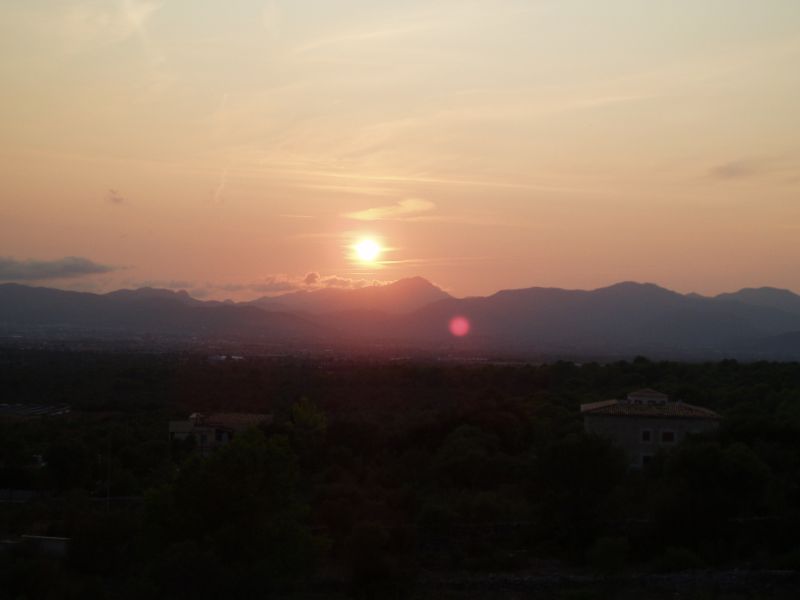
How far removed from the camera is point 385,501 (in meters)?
26.1

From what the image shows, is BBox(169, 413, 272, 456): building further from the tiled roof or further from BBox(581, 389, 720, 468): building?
BBox(581, 389, 720, 468): building

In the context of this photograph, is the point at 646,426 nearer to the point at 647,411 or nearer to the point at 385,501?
the point at 647,411

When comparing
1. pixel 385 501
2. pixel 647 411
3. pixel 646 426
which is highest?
pixel 647 411

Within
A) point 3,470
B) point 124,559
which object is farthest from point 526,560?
point 3,470

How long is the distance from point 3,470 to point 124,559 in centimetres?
1408

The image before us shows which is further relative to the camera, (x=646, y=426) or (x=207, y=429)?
(x=207, y=429)

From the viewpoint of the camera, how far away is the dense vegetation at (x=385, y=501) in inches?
627

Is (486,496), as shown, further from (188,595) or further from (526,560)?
(188,595)

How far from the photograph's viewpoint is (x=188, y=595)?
1345cm

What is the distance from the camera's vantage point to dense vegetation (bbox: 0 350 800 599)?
15938 millimetres

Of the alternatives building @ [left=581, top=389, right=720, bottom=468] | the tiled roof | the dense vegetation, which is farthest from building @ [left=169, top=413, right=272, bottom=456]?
building @ [left=581, top=389, right=720, bottom=468]

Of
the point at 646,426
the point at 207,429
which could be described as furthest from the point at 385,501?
the point at 207,429

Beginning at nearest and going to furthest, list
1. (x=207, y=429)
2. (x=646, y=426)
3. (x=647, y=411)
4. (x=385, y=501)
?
(x=385, y=501)
(x=646, y=426)
(x=647, y=411)
(x=207, y=429)

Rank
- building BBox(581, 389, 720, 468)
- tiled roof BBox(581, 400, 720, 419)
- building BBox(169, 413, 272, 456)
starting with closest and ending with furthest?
building BBox(581, 389, 720, 468)
tiled roof BBox(581, 400, 720, 419)
building BBox(169, 413, 272, 456)
